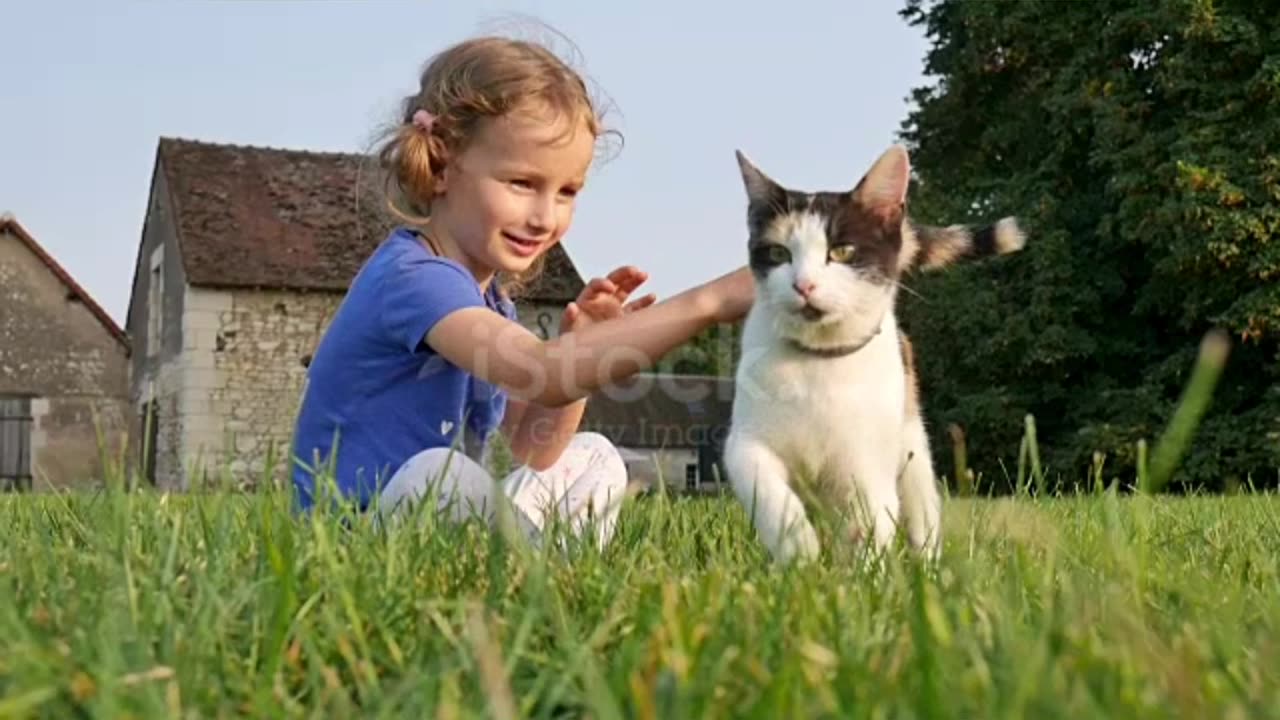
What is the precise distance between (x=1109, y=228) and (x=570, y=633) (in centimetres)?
1983

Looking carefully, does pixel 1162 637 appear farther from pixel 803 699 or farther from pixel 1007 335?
pixel 1007 335

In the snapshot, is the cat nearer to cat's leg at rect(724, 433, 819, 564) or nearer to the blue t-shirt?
cat's leg at rect(724, 433, 819, 564)

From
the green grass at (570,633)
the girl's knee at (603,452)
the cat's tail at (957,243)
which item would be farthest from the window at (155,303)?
the green grass at (570,633)

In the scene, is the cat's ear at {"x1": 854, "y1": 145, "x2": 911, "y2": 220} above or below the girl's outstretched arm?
above

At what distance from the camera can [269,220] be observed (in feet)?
78.0

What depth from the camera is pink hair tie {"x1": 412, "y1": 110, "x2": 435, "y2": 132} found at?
334 centimetres

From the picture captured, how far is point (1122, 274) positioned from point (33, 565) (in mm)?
21075

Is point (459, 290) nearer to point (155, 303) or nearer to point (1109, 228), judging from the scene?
point (1109, 228)

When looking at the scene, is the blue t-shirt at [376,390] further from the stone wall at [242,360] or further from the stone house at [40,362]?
the stone house at [40,362]

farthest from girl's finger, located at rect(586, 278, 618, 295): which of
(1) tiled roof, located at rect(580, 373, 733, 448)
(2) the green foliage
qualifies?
(1) tiled roof, located at rect(580, 373, 733, 448)

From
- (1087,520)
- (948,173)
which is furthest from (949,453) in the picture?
(1087,520)

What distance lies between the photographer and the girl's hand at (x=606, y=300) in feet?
9.94

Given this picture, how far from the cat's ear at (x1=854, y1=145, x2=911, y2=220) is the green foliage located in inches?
612

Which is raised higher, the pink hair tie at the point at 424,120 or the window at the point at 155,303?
the pink hair tie at the point at 424,120
